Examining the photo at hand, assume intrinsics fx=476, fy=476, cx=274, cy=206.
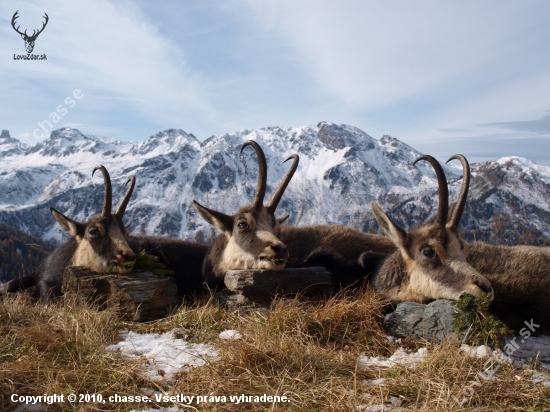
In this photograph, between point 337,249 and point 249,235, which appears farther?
point 337,249

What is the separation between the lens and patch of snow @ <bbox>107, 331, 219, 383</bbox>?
592cm

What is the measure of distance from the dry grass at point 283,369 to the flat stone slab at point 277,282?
2.88 feet

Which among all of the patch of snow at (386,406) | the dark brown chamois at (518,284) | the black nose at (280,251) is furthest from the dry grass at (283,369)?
the dark brown chamois at (518,284)

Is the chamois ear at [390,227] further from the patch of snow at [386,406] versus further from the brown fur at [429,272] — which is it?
the patch of snow at [386,406]

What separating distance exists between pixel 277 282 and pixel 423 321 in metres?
2.58

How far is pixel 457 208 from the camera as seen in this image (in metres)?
8.44

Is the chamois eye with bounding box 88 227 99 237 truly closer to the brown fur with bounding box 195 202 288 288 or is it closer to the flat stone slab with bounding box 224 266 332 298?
the brown fur with bounding box 195 202 288 288

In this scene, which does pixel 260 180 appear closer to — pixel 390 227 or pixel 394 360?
pixel 390 227

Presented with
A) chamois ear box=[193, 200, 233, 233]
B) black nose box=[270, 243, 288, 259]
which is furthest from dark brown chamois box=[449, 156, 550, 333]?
chamois ear box=[193, 200, 233, 233]

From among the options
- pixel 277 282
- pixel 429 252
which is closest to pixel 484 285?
pixel 429 252

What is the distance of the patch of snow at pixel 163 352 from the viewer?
592 cm

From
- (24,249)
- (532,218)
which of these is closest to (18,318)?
(24,249)

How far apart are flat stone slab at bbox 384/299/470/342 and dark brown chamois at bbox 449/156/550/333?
113 centimetres

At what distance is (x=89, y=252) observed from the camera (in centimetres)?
1018
